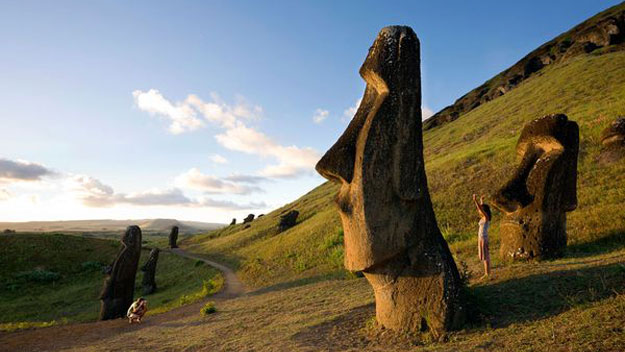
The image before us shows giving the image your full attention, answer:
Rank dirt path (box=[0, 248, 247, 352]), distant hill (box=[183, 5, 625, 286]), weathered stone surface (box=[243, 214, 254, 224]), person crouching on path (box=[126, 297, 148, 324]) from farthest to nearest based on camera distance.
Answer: weathered stone surface (box=[243, 214, 254, 224])
person crouching on path (box=[126, 297, 148, 324])
distant hill (box=[183, 5, 625, 286])
dirt path (box=[0, 248, 247, 352])

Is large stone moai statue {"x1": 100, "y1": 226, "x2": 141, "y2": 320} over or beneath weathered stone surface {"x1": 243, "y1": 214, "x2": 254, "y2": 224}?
beneath

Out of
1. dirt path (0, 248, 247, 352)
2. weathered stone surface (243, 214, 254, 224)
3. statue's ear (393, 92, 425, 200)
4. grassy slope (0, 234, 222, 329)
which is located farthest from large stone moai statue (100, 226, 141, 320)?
weathered stone surface (243, 214, 254, 224)

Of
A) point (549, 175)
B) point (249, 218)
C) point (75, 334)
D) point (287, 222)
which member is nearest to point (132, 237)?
point (75, 334)

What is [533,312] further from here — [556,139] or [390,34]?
[556,139]

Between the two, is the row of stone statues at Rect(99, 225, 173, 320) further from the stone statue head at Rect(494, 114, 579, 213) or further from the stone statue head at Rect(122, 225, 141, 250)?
the stone statue head at Rect(494, 114, 579, 213)

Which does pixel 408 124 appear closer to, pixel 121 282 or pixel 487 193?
pixel 121 282

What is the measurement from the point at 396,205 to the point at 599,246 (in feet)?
29.7

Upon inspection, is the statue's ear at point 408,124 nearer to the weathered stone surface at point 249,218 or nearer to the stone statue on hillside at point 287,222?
the stone statue on hillside at point 287,222

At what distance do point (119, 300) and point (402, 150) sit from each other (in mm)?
17814

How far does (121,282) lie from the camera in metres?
19.3

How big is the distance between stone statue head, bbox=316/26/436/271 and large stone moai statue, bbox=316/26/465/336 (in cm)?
2

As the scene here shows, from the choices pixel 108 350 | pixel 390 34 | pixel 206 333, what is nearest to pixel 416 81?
pixel 390 34

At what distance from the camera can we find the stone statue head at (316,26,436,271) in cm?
727

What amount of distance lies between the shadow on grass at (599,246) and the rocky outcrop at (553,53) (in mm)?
75452
